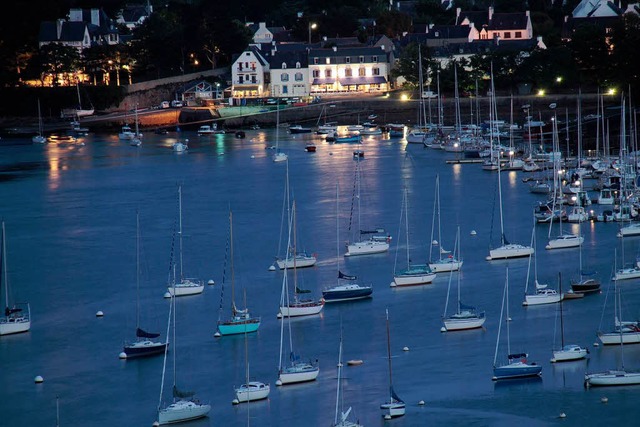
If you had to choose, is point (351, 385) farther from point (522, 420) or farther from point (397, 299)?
point (397, 299)

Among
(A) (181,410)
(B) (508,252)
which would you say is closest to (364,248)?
(B) (508,252)

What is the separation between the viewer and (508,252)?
34.8m

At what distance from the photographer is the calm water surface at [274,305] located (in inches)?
955

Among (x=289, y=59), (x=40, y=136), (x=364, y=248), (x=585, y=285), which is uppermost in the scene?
(x=289, y=59)

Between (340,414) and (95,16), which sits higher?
(95,16)

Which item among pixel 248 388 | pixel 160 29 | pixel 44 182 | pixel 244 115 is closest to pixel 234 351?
pixel 248 388

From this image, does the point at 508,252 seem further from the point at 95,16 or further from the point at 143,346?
the point at 95,16

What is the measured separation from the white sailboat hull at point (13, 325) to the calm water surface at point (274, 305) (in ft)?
0.94

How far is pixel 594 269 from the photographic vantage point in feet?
109

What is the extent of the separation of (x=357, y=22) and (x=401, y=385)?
62.0 m

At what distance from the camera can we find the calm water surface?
24266mm

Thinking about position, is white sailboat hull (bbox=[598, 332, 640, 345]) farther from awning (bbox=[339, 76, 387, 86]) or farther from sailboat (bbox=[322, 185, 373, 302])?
awning (bbox=[339, 76, 387, 86])

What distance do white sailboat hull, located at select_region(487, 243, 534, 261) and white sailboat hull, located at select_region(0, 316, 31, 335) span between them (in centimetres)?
1181

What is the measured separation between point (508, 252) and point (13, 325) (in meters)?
12.6
